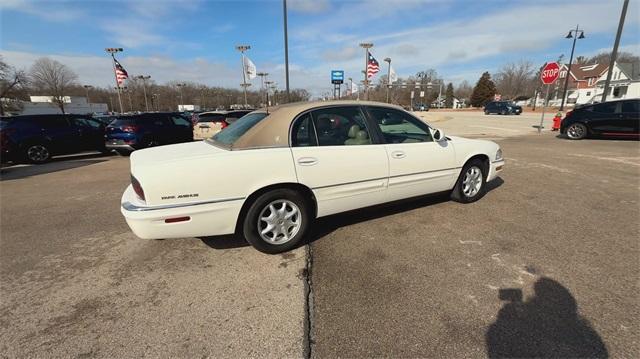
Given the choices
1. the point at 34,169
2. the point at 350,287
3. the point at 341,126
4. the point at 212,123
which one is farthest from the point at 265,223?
the point at 212,123

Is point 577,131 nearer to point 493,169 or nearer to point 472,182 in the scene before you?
point 493,169

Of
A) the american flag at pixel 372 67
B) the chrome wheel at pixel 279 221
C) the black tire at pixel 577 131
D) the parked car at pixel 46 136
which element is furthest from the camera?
the american flag at pixel 372 67

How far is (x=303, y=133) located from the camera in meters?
3.27

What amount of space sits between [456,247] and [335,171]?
1546mm

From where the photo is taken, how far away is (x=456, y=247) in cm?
331

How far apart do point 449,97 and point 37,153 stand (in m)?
100

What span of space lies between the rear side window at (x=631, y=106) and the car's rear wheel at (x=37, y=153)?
20016 millimetres

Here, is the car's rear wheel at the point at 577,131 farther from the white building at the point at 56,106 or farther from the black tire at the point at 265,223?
the white building at the point at 56,106

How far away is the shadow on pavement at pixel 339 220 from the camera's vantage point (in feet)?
11.6

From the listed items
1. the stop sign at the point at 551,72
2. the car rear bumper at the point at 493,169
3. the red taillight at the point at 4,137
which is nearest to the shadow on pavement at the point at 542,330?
the car rear bumper at the point at 493,169

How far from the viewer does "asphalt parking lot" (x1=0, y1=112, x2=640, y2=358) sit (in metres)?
2.07

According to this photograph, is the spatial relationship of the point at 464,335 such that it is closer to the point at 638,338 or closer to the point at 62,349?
the point at 638,338

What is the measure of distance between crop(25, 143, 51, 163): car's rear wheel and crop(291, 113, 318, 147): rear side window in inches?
437

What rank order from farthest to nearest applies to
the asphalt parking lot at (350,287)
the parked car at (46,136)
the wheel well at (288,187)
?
the parked car at (46,136), the wheel well at (288,187), the asphalt parking lot at (350,287)
